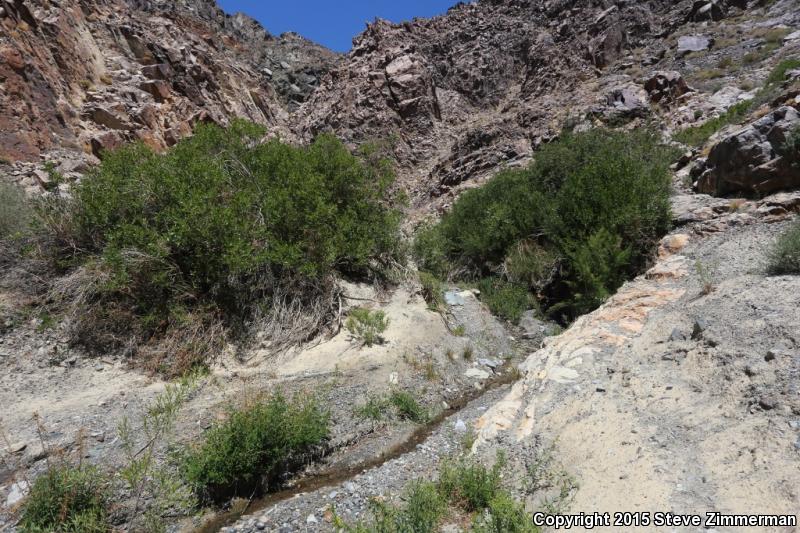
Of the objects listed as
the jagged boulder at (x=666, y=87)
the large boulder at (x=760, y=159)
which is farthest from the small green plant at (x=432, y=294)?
the jagged boulder at (x=666, y=87)

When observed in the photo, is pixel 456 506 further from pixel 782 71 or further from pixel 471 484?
pixel 782 71

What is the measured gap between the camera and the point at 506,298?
9734mm

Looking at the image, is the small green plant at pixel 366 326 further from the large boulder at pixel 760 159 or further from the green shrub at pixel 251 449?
the large boulder at pixel 760 159

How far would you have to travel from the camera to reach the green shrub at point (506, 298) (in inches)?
371

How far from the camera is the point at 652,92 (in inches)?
748

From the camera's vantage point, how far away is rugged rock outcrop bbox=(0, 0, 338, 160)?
1170 centimetres

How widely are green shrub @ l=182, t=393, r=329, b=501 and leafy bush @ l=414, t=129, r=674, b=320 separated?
20.0 ft

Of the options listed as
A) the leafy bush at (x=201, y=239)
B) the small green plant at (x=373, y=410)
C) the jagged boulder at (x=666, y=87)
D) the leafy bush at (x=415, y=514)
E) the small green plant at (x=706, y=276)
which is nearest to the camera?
the leafy bush at (x=415, y=514)

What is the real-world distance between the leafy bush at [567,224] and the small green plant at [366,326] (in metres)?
3.59

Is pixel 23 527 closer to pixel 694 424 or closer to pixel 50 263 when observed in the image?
pixel 50 263

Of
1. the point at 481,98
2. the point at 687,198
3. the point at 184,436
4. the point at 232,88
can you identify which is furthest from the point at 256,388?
the point at 481,98

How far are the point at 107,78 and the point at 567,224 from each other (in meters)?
18.1

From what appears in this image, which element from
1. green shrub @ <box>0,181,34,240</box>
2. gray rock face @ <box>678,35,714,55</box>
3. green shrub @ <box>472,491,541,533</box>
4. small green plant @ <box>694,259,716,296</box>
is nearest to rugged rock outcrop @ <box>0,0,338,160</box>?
green shrub @ <box>0,181,34,240</box>

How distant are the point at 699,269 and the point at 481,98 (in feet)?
100
